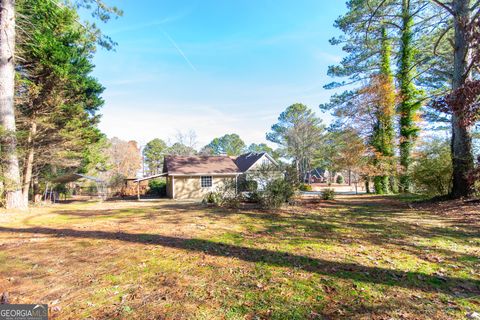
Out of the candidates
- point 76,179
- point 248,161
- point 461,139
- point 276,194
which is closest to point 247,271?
point 276,194

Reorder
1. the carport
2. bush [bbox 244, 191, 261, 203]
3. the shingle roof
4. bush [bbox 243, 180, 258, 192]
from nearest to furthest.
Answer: bush [bbox 244, 191, 261, 203] < bush [bbox 243, 180, 258, 192] < the carport < the shingle roof

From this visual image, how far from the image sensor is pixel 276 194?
1019 cm

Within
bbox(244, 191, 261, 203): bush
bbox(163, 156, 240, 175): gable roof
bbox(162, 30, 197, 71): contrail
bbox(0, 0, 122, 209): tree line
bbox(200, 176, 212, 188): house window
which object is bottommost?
bbox(244, 191, 261, 203): bush

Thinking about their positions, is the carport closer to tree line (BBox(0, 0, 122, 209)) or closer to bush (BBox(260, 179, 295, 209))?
tree line (BBox(0, 0, 122, 209))

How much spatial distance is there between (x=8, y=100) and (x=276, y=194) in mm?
10839

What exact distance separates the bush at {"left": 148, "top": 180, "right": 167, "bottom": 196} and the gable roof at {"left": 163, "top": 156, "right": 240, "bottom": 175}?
3244mm

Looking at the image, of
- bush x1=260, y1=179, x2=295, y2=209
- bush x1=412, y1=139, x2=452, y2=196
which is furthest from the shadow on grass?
bush x1=412, y1=139, x2=452, y2=196

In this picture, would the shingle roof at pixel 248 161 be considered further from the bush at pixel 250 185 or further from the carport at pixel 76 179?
the bush at pixel 250 185

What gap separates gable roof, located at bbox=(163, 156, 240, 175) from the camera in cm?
2161

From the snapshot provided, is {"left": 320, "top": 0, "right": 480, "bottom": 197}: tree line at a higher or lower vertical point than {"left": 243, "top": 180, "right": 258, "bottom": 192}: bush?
higher

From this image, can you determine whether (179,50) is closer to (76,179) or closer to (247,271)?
(247,271)

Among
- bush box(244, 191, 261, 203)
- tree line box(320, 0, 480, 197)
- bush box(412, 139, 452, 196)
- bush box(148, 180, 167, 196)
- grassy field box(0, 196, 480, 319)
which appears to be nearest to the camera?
grassy field box(0, 196, 480, 319)

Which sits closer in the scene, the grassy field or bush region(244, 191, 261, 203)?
the grassy field

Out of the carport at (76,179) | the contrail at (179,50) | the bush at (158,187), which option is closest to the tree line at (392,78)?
the contrail at (179,50)
